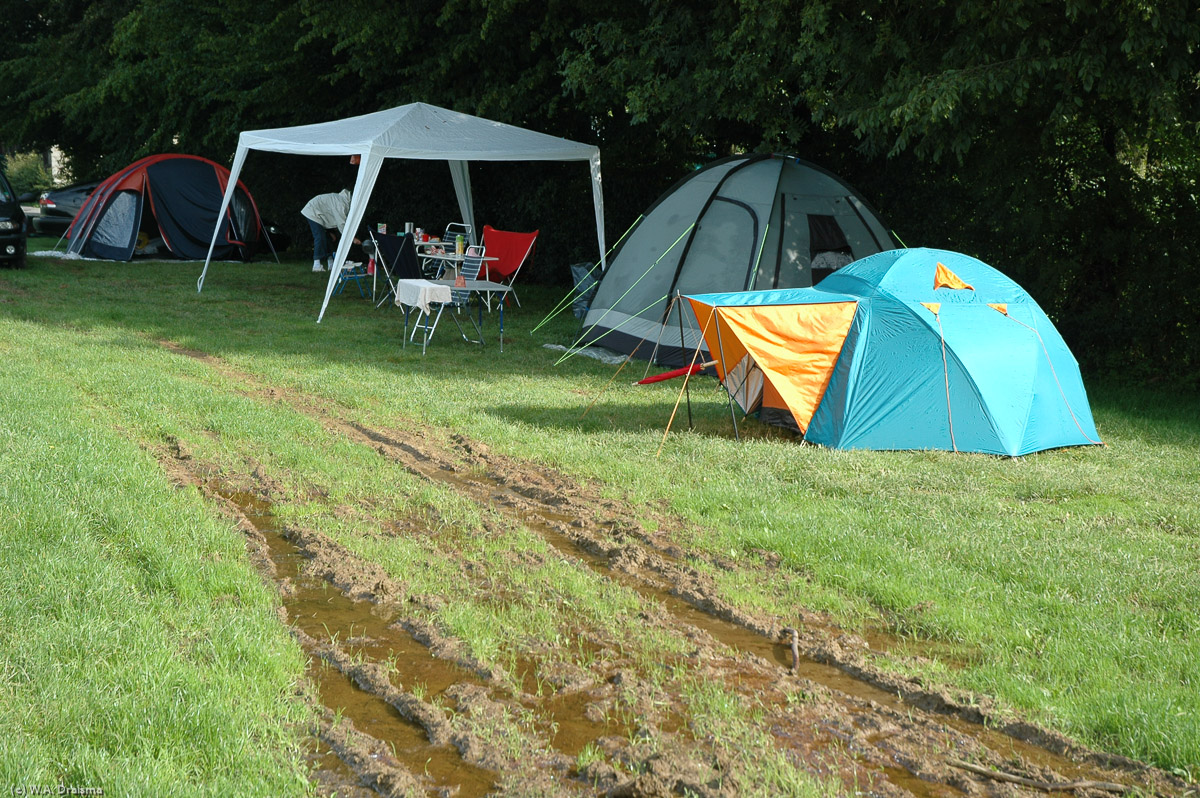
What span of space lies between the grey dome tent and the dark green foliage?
75cm

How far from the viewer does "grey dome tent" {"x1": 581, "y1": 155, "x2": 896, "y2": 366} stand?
9430 millimetres

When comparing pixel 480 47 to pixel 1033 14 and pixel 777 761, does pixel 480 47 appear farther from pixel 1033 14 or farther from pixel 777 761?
pixel 777 761

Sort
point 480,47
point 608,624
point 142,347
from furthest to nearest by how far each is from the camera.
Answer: point 480,47 → point 142,347 → point 608,624

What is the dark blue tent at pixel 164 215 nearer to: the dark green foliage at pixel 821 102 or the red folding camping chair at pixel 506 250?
the dark green foliage at pixel 821 102

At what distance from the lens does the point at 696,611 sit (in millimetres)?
4059

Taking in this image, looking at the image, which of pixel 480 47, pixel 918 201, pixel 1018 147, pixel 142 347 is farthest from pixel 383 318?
pixel 1018 147

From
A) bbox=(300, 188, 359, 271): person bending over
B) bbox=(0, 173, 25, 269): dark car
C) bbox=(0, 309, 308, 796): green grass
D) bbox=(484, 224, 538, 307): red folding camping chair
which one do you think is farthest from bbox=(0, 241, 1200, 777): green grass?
bbox=(300, 188, 359, 271): person bending over

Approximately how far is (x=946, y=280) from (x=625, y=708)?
15.4ft

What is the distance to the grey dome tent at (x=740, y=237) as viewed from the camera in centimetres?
943

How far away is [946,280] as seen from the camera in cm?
689

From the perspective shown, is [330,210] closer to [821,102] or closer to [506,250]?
[506,250]

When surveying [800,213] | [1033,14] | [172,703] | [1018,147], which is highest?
[1033,14]

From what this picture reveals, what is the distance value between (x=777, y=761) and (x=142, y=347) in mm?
8088

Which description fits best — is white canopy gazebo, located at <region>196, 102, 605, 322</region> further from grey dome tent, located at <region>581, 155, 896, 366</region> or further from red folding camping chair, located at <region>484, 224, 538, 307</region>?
grey dome tent, located at <region>581, 155, 896, 366</region>
